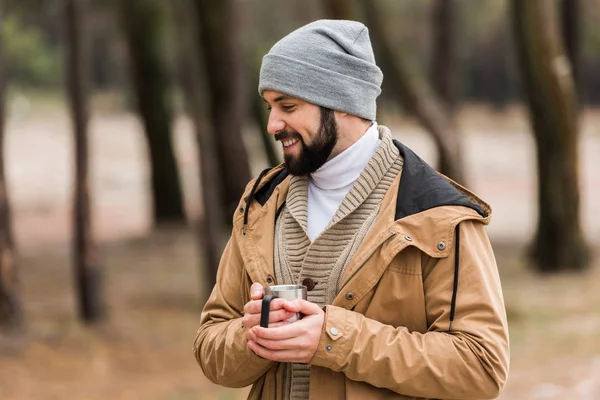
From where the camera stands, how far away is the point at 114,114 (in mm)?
37938

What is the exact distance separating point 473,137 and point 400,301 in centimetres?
3233

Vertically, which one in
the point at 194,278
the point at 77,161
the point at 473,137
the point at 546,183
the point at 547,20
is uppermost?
the point at 547,20

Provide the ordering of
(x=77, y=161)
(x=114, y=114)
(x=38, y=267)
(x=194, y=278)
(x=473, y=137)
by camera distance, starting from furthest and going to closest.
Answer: (x=114, y=114)
(x=473, y=137)
(x=38, y=267)
(x=194, y=278)
(x=77, y=161)

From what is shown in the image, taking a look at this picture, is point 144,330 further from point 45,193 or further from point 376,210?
point 45,193

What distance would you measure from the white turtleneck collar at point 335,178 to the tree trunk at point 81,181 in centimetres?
725

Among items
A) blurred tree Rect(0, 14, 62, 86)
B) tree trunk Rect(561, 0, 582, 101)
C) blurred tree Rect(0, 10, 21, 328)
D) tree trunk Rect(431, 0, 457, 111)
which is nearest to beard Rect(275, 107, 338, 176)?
blurred tree Rect(0, 10, 21, 328)

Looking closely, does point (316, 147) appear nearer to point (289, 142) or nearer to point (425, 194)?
point (289, 142)

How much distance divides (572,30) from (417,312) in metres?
12.8

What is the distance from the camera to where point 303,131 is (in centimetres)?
248

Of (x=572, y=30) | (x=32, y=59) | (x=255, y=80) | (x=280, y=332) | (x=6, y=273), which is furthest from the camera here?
(x=32, y=59)

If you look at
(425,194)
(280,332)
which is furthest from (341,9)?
(280,332)

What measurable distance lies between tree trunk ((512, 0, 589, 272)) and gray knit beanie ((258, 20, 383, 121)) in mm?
9803

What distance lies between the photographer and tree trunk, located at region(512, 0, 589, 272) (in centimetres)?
1203

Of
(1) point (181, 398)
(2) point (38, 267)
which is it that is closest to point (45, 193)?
(2) point (38, 267)
